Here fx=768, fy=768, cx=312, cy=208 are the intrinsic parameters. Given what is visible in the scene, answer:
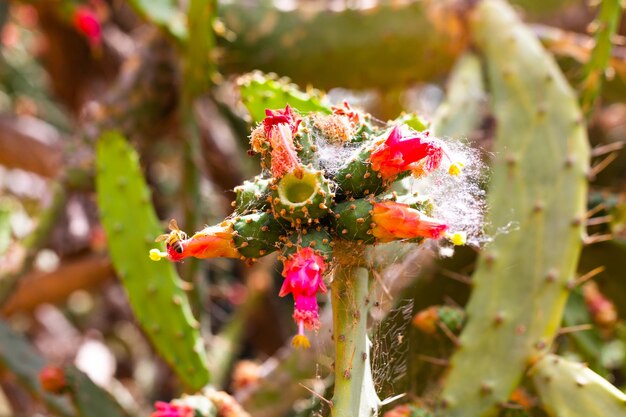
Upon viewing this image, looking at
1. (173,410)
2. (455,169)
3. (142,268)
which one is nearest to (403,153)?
(455,169)

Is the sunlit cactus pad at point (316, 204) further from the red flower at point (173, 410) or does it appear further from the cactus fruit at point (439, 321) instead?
the cactus fruit at point (439, 321)

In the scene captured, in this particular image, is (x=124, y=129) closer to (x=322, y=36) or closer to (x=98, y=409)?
(x=322, y=36)

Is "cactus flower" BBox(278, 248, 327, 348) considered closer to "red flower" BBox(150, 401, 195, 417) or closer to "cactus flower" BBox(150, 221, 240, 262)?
"cactus flower" BBox(150, 221, 240, 262)

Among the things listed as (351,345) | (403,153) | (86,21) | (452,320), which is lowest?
(351,345)

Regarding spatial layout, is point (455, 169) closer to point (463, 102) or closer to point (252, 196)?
point (252, 196)

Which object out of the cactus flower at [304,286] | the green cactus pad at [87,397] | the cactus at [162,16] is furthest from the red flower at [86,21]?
the cactus flower at [304,286]

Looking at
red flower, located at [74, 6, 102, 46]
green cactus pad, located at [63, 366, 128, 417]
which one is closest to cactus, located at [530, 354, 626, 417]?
green cactus pad, located at [63, 366, 128, 417]
